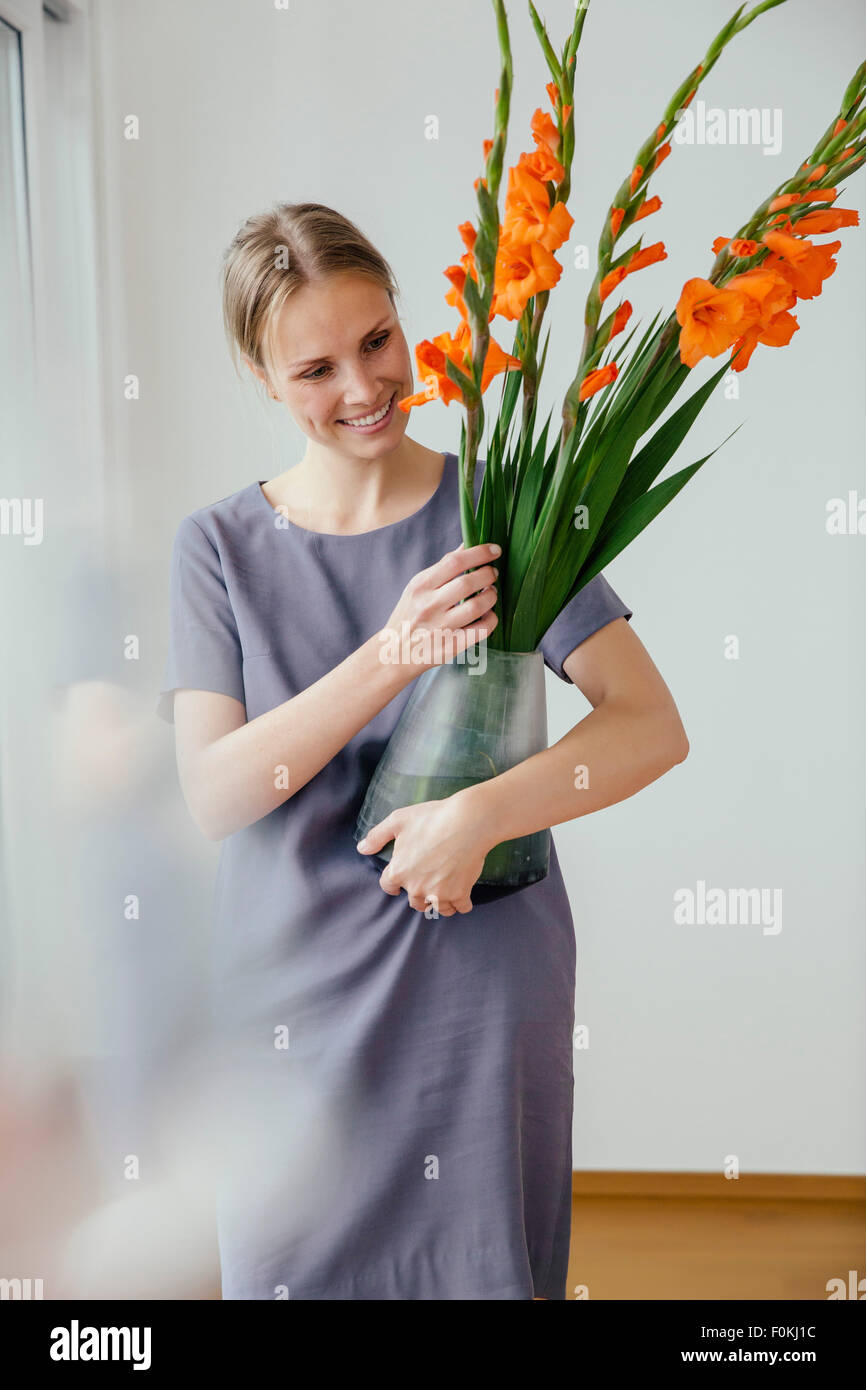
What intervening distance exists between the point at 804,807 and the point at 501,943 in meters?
0.69

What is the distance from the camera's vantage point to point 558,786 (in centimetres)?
58

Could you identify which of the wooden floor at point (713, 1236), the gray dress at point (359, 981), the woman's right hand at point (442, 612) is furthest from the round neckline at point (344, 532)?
the wooden floor at point (713, 1236)

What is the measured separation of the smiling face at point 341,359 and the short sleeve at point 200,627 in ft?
0.35

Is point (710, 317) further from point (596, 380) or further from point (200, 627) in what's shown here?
point (200, 627)

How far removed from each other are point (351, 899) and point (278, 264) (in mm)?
386

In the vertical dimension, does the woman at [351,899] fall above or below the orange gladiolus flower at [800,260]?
below

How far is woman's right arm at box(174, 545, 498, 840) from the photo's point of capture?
21.5 inches

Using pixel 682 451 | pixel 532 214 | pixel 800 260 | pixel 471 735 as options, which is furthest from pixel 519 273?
pixel 682 451

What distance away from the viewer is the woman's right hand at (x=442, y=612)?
1.77ft

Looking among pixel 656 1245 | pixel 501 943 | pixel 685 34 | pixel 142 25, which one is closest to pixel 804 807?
pixel 656 1245

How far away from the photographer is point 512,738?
594 millimetres

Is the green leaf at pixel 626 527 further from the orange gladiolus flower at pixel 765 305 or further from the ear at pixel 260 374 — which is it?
the ear at pixel 260 374

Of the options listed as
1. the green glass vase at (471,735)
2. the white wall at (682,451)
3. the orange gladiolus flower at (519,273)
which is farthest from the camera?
the white wall at (682,451)
